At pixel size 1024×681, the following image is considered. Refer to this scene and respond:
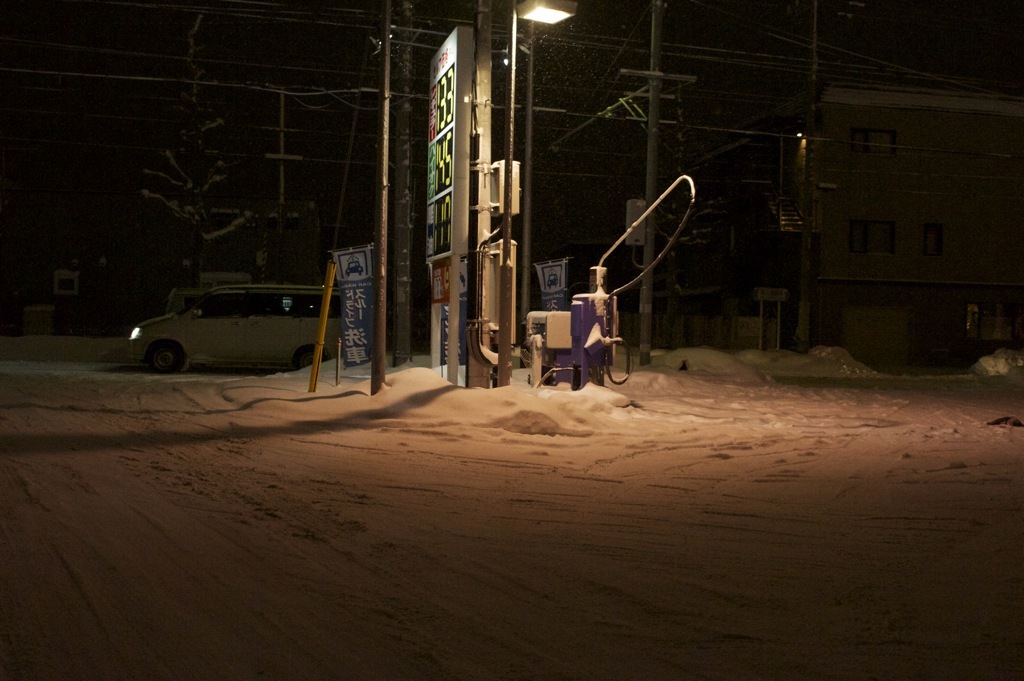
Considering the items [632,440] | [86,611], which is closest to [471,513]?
[86,611]

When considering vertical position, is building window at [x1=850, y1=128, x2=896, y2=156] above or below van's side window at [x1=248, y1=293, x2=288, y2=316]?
above

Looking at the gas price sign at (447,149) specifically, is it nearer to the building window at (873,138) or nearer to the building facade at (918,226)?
the building facade at (918,226)

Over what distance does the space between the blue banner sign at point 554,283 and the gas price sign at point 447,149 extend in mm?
6763

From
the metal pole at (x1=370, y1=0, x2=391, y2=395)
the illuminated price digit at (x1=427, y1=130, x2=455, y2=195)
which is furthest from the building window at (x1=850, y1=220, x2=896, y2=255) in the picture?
the metal pole at (x1=370, y1=0, x2=391, y2=395)

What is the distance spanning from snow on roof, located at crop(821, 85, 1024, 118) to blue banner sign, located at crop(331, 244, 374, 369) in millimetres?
22672

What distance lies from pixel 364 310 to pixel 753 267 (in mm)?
23621

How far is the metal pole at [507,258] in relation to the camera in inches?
497

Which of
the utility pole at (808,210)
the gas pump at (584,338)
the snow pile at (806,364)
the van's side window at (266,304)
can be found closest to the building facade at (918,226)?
the utility pole at (808,210)

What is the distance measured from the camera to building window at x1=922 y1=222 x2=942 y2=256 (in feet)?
114

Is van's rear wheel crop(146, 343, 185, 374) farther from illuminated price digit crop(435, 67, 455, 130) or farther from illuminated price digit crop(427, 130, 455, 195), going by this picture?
illuminated price digit crop(435, 67, 455, 130)

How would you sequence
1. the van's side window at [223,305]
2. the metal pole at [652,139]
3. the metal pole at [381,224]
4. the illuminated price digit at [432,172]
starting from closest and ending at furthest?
1. the metal pole at [381,224]
2. the illuminated price digit at [432,172]
3. the van's side window at [223,305]
4. the metal pole at [652,139]

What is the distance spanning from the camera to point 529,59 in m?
23.0

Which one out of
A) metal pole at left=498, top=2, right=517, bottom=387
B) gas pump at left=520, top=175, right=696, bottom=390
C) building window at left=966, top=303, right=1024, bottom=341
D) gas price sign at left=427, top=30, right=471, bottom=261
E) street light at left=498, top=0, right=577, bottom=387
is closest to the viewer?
street light at left=498, top=0, right=577, bottom=387

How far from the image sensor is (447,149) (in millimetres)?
14914
